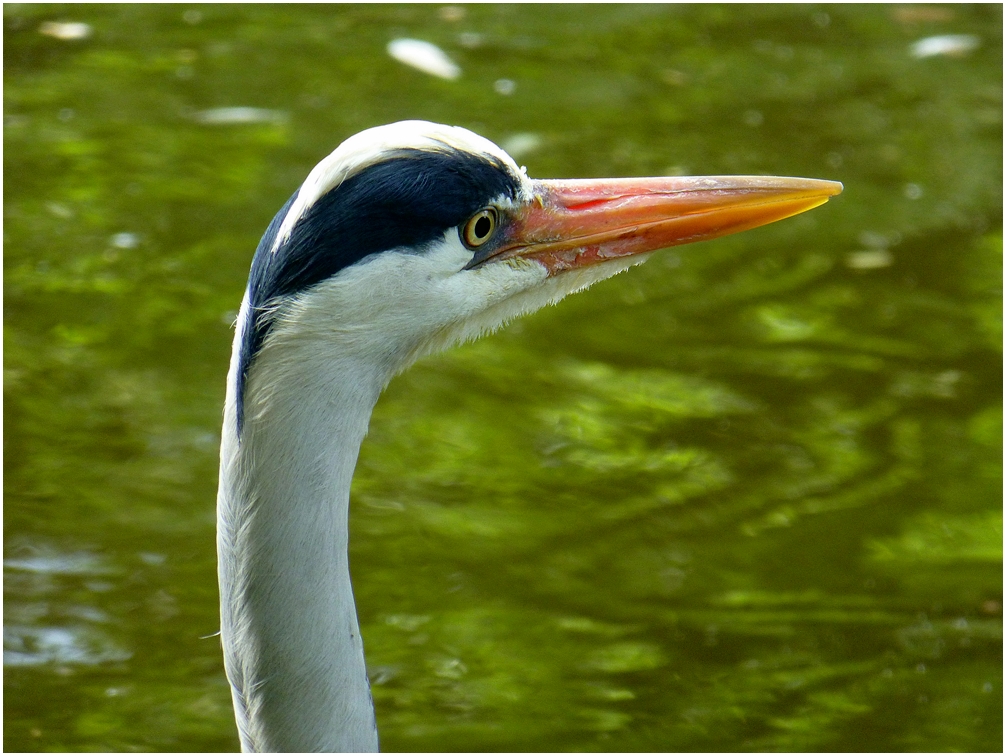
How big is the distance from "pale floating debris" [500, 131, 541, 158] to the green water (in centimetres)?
2

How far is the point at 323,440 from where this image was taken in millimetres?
2412

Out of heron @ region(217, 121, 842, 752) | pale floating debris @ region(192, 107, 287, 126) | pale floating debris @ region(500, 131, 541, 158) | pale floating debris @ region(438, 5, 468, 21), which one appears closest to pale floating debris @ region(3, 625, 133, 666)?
heron @ region(217, 121, 842, 752)

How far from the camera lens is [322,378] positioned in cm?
240

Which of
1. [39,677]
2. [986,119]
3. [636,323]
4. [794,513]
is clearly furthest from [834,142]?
[39,677]

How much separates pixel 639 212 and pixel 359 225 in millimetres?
760

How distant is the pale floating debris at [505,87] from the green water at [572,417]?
3 cm

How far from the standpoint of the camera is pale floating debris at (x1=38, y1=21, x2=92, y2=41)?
789cm

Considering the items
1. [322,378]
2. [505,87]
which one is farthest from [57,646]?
[505,87]

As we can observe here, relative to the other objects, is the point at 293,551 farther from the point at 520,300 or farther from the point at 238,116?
the point at 238,116

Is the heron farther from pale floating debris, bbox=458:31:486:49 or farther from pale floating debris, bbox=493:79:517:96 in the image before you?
pale floating debris, bbox=458:31:486:49

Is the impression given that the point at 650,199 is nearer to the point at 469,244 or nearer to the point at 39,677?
the point at 469,244

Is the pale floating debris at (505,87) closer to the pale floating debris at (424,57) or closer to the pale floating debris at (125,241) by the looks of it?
the pale floating debris at (424,57)

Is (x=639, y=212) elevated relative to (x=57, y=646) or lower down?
elevated

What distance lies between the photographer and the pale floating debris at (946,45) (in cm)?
796
